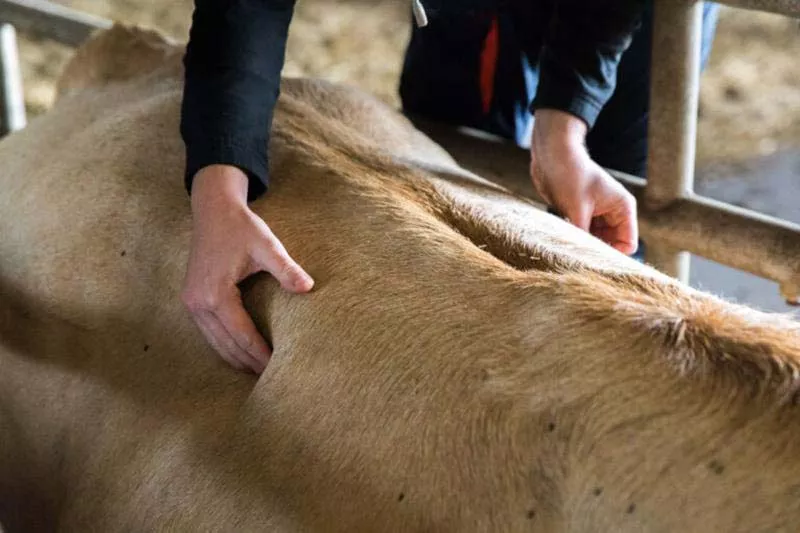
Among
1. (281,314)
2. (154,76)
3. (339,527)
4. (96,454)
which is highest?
(154,76)

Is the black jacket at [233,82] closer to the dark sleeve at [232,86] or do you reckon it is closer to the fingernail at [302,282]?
the dark sleeve at [232,86]

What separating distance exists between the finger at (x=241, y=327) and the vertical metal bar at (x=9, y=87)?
5.01 ft

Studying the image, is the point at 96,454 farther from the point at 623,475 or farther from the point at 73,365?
the point at 623,475

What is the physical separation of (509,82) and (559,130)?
425mm

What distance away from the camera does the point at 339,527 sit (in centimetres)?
91

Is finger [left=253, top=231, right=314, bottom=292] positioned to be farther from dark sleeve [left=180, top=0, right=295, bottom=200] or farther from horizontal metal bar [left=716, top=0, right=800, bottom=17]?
horizontal metal bar [left=716, top=0, right=800, bottom=17]

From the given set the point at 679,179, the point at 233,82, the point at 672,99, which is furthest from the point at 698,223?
the point at 233,82

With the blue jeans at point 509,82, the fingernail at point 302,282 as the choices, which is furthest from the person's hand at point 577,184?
the fingernail at point 302,282

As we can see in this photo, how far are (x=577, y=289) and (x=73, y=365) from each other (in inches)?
28.1

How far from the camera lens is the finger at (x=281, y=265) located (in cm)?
102

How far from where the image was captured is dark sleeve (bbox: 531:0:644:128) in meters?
1.41

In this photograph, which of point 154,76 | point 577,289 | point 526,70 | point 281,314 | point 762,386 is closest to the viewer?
point 762,386

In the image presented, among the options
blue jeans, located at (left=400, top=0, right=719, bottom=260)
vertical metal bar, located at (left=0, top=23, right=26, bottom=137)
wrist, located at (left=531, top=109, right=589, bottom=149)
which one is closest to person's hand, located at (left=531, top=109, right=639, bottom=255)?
wrist, located at (left=531, top=109, right=589, bottom=149)

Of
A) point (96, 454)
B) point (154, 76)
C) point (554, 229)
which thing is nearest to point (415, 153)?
point (554, 229)
